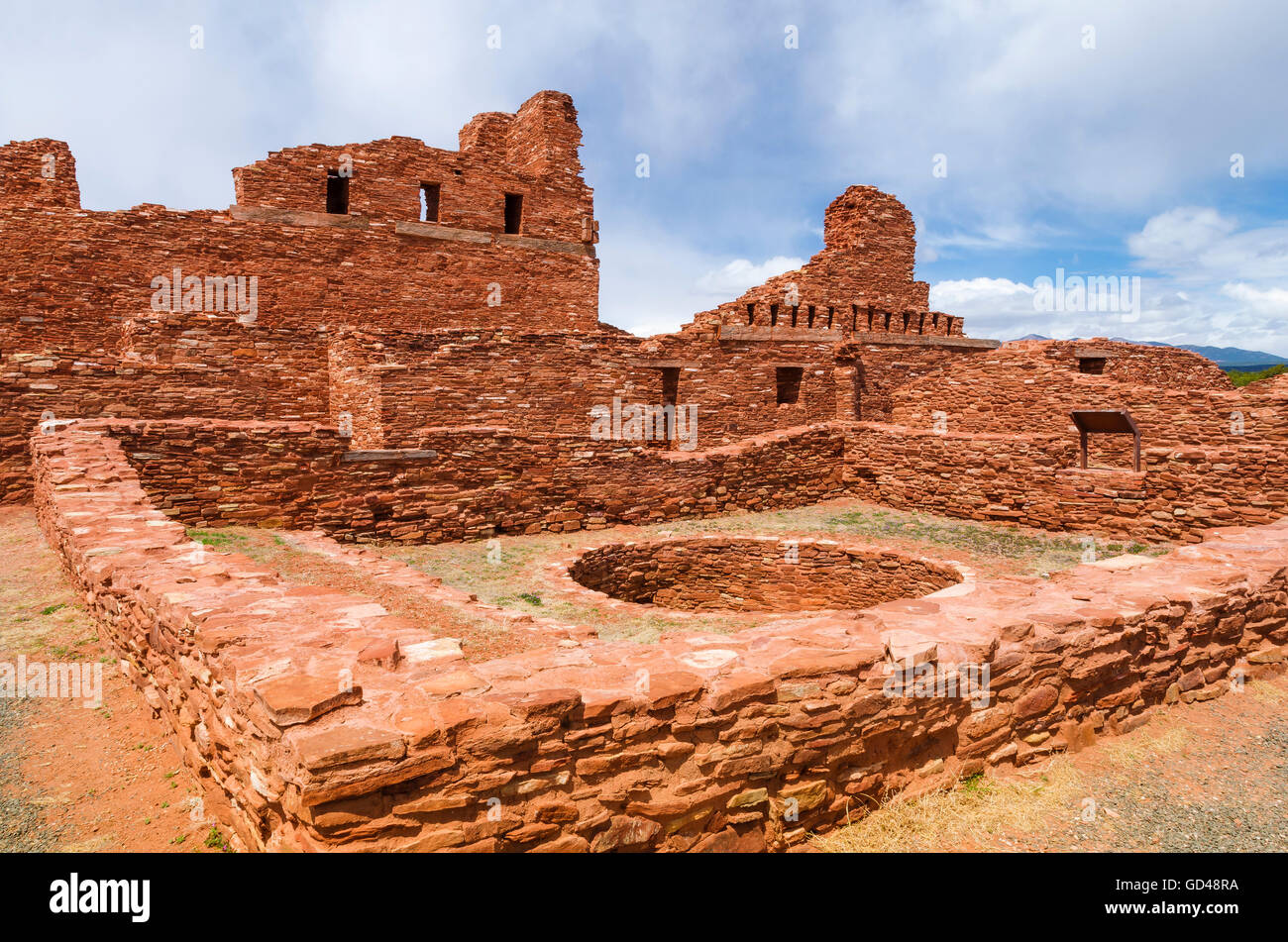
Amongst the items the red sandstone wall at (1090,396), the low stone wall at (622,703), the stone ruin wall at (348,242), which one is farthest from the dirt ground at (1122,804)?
the stone ruin wall at (348,242)

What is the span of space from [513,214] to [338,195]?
4619mm

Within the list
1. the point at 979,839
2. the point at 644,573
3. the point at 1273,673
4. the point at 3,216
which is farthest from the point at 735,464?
the point at 3,216

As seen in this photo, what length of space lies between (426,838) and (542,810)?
48cm

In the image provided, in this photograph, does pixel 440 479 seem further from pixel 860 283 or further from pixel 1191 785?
pixel 860 283

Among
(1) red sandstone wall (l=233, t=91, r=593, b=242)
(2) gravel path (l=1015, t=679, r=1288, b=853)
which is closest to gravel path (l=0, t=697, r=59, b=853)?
(2) gravel path (l=1015, t=679, r=1288, b=853)

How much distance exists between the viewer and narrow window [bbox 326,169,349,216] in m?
18.3

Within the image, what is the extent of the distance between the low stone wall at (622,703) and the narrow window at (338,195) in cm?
1521

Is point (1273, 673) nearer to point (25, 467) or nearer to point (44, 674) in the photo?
point (44, 674)

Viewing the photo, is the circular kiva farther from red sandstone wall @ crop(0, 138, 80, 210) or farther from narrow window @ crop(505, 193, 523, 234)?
red sandstone wall @ crop(0, 138, 80, 210)

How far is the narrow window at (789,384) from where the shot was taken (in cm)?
1897

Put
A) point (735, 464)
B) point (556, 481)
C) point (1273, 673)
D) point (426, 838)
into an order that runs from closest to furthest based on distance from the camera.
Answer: point (426, 838) → point (1273, 673) → point (556, 481) → point (735, 464)

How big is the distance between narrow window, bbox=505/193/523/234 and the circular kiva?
12.6 metres

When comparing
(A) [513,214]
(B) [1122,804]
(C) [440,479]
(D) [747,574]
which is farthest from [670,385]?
(B) [1122,804]

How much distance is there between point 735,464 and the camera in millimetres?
14109
